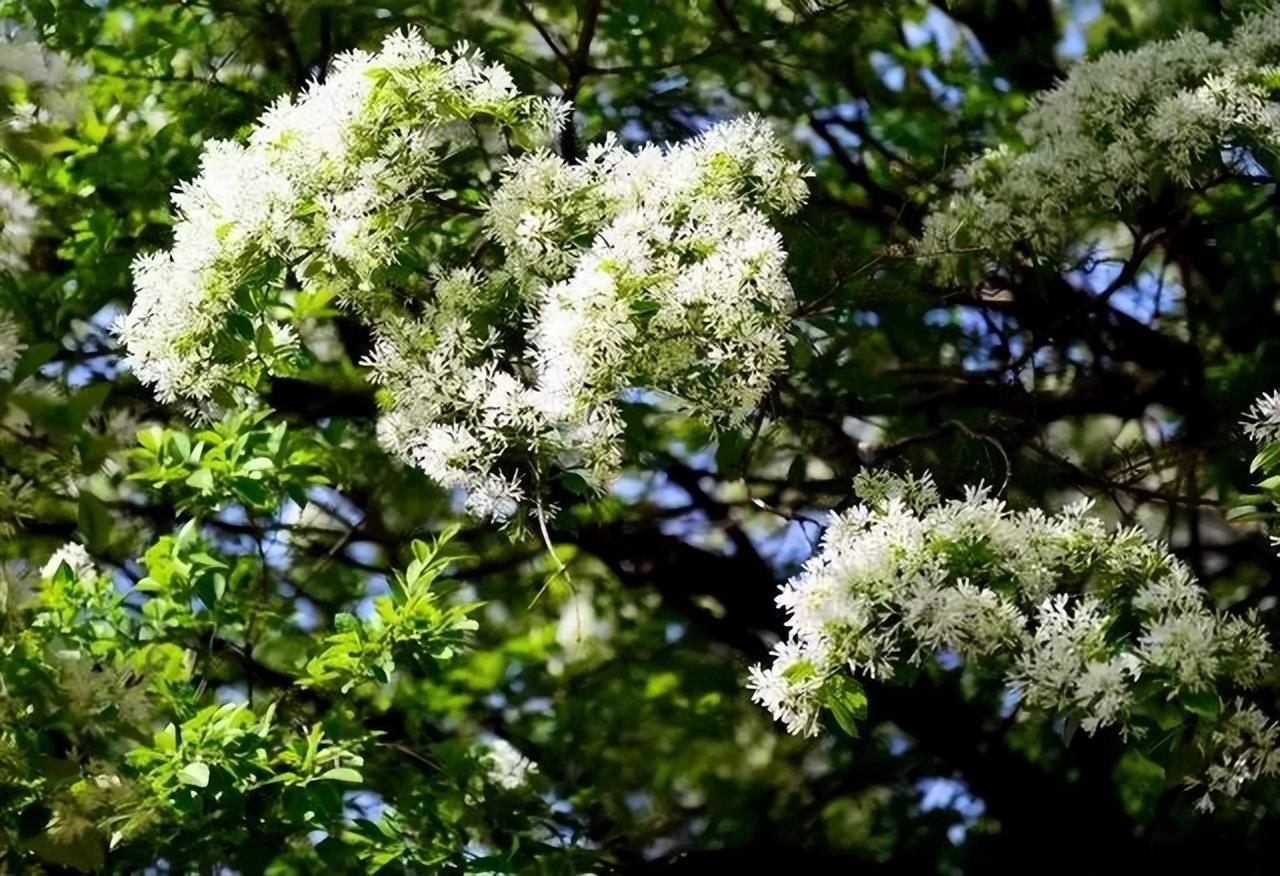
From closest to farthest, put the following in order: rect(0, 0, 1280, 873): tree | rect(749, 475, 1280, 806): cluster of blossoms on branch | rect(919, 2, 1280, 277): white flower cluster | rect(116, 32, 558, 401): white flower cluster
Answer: rect(749, 475, 1280, 806): cluster of blossoms on branch, rect(0, 0, 1280, 873): tree, rect(116, 32, 558, 401): white flower cluster, rect(919, 2, 1280, 277): white flower cluster

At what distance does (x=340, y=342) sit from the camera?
4.11m

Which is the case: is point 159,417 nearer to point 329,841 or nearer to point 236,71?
point 236,71

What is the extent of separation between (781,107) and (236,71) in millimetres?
1310

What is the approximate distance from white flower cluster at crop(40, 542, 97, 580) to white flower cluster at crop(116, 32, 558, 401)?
90cm

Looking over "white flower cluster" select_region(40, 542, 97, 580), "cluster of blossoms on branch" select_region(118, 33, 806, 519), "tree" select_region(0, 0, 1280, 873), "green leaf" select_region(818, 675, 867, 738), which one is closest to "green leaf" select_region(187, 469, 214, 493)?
"tree" select_region(0, 0, 1280, 873)

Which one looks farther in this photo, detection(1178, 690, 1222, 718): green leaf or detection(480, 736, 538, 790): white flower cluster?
detection(480, 736, 538, 790): white flower cluster

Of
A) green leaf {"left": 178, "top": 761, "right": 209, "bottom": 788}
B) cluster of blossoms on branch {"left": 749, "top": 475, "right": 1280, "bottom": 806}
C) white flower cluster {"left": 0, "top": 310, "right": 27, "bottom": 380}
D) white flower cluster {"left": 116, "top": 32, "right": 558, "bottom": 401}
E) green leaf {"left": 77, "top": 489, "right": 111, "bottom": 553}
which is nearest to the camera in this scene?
Result: green leaf {"left": 77, "top": 489, "right": 111, "bottom": 553}

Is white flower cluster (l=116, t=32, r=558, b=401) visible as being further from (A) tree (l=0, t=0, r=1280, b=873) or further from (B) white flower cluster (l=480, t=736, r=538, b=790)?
(B) white flower cluster (l=480, t=736, r=538, b=790)

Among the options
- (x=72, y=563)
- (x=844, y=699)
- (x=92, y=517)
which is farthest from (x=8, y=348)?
(x=72, y=563)

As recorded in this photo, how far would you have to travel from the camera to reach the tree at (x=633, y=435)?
7.57 ft

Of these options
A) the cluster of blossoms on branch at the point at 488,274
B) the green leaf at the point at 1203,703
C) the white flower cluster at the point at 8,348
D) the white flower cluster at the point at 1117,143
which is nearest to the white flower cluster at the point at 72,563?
the cluster of blossoms on branch at the point at 488,274

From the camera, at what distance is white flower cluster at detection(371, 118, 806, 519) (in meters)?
2.35

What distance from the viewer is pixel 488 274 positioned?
2.64m

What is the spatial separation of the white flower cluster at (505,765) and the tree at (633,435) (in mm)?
23
